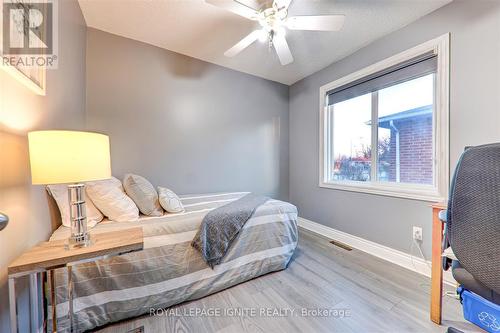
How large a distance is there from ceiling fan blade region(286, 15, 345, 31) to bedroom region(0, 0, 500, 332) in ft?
0.05

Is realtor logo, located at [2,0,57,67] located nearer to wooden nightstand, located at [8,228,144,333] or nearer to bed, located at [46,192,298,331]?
wooden nightstand, located at [8,228,144,333]

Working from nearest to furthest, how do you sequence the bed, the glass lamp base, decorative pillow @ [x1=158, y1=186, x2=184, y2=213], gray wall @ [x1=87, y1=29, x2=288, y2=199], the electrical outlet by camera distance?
the glass lamp base → the bed → decorative pillow @ [x1=158, y1=186, x2=184, y2=213] → the electrical outlet → gray wall @ [x1=87, y1=29, x2=288, y2=199]

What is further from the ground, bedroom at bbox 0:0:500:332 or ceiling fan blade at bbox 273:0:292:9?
ceiling fan blade at bbox 273:0:292:9

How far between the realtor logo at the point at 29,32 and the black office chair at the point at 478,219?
2003 mm

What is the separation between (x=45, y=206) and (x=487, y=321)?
9.34ft

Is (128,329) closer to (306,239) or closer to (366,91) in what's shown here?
(306,239)

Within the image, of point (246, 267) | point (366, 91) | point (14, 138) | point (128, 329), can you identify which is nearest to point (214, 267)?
point (246, 267)

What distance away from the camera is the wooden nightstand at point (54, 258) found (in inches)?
30.6

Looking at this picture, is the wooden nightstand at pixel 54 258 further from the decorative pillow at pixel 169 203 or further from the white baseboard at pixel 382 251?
the white baseboard at pixel 382 251

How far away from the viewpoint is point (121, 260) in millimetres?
1284

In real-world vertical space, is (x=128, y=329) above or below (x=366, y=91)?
below

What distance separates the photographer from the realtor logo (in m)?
0.87

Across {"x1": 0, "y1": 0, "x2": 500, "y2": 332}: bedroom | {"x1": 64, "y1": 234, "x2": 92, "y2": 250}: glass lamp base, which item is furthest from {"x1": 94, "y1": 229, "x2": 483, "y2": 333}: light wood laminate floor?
{"x1": 64, "y1": 234, "x2": 92, "y2": 250}: glass lamp base

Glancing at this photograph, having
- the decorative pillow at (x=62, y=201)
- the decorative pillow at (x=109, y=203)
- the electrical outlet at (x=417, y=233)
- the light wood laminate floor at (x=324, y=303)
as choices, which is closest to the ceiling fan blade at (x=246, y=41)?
the decorative pillow at (x=109, y=203)
